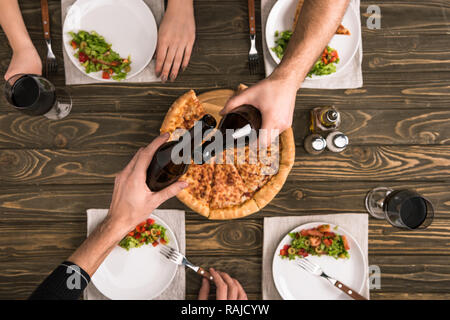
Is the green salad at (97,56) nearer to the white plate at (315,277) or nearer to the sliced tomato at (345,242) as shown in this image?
the white plate at (315,277)

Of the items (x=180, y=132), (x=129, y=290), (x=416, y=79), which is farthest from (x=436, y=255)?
(x=129, y=290)

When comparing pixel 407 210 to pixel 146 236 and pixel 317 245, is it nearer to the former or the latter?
pixel 317 245

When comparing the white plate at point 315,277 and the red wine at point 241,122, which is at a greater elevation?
the red wine at point 241,122

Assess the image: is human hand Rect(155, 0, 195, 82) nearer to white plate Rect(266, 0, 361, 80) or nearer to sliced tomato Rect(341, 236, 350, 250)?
white plate Rect(266, 0, 361, 80)

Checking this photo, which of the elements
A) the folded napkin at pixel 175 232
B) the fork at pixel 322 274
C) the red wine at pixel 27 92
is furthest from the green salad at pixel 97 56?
the fork at pixel 322 274

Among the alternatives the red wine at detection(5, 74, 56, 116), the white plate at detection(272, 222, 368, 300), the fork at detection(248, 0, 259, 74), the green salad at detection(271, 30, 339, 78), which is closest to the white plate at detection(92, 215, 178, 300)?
the white plate at detection(272, 222, 368, 300)

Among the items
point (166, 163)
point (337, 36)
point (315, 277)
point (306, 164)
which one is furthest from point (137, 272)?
point (337, 36)
